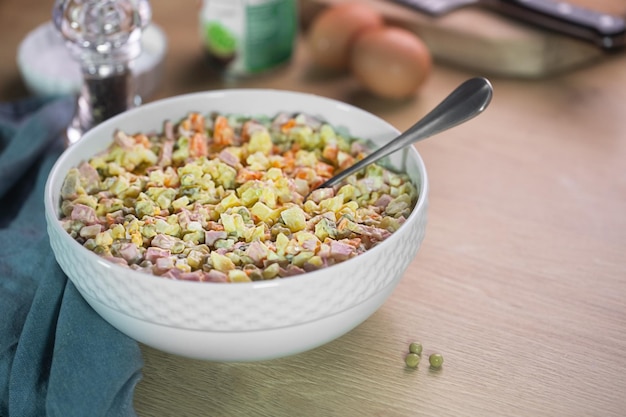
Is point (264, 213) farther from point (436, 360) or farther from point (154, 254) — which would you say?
point (436, 360)

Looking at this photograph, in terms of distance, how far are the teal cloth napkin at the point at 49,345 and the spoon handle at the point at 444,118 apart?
32 cm

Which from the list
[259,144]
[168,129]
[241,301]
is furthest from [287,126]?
[241,301]

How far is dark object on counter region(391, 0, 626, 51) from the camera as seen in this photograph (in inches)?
61.8

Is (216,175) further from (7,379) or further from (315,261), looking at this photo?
(7,379)

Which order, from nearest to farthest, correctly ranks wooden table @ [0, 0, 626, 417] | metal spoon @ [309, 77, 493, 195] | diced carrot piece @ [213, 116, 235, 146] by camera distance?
wooden table @ [0, 0, 626, 417] → metal spoon @ [309, 77, 493, 195] → diced carrot piece @ [213, 116, 235, 146]

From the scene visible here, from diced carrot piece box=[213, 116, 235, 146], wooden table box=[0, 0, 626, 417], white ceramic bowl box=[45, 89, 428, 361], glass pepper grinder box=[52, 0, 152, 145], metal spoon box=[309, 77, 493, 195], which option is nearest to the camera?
white ceramic bowl box=[45, 89, 428, 361]

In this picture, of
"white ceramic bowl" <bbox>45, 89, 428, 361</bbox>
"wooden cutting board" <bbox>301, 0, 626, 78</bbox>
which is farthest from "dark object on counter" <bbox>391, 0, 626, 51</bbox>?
"white ceramic bowl" <bbox>45, 89, 428, 361</bbox>

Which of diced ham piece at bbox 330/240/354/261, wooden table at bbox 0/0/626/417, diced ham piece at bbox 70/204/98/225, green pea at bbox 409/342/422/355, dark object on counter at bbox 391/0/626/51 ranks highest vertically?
diced ham piece at bbox 330/240/354/261

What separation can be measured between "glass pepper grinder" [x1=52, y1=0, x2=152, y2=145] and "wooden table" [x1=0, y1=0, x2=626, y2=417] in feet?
0.70

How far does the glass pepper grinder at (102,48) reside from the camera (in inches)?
49.4

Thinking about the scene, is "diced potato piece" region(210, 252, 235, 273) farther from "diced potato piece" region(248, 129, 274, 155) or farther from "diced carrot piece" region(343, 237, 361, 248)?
"diced potato piece" region(248, 129, 274, 155)

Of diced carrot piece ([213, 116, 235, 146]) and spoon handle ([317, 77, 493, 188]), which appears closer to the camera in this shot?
spoon handle ([317, 77, 493, 188])

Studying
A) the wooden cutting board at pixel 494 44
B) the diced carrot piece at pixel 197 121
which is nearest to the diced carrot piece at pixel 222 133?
the diced carrot piece at pixel 197 121

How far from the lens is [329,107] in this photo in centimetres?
115
